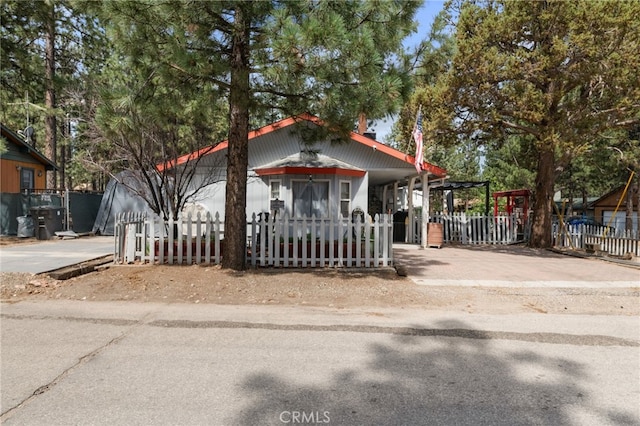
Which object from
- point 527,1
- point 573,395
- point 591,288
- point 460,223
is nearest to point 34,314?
point 573,395

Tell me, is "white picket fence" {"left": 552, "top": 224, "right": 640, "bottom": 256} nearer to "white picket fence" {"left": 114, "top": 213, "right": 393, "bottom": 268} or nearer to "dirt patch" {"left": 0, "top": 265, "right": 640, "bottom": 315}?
"dirt patch" {"left": 0, "top": 265, "right": 640, "bottom": 315}

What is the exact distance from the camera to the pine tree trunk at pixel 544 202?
15766mm

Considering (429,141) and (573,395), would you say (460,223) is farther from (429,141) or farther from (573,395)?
(573,395)

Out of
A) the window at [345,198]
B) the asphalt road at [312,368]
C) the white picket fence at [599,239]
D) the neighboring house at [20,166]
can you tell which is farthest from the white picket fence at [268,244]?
the neighboring house at [20,166]

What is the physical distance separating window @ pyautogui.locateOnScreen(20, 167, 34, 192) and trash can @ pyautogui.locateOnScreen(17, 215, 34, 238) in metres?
5.07

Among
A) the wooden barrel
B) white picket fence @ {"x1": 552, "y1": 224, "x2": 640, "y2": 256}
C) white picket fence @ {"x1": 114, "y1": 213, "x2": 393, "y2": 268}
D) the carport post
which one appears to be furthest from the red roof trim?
white picket fence @ {"x1": 552, "y1": 224, "x2": 640, "y2": 256}

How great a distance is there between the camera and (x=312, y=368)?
12.7 feet

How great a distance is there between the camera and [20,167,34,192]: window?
2016cm

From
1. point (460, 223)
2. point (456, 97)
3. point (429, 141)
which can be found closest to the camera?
point (456, 97)

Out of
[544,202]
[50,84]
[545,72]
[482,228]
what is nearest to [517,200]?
[482,228]

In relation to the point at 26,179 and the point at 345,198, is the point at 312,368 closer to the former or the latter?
the point at 345,198

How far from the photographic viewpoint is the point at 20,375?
11.9ft

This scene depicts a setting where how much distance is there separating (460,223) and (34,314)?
15.9 m

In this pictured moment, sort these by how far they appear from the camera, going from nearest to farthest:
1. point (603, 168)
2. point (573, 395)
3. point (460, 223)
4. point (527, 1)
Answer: point (573, 395), point (527, 1), point (460, 223), point (603, 168)
